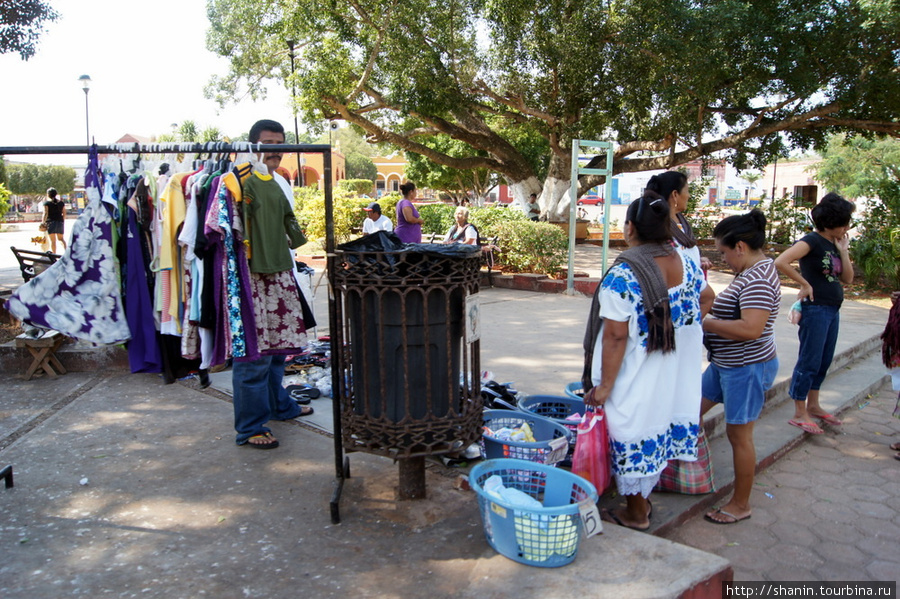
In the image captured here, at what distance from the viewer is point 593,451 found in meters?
3.05

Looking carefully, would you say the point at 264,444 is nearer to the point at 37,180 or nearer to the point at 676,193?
the point at 676,193

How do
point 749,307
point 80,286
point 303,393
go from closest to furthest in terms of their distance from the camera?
point 749,307, point 80,286, point 303,393

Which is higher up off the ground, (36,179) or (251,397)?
(36,179)

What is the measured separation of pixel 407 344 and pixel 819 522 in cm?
249

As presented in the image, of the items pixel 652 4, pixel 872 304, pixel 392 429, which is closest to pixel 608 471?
pixel 392 429

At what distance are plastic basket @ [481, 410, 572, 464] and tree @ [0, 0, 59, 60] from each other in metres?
8.37

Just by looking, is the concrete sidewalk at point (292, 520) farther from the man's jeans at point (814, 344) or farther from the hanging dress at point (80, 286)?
the hanging dress at point (80, 286)

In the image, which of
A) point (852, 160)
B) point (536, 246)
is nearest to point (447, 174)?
point (536, 246)

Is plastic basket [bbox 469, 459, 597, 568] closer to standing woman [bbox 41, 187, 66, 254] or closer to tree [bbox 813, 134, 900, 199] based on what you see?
standing woman [bbox 41, 187, 66, 254]

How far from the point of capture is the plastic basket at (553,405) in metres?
4.10

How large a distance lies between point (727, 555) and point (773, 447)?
1451 millimetres

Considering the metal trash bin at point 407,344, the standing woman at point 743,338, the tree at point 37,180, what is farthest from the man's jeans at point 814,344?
the tree at point 37,180

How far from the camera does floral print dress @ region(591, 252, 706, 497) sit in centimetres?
289

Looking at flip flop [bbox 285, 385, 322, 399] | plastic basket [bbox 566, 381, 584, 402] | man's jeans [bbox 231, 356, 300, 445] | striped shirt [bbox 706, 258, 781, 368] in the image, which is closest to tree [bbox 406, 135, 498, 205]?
flip flop [bbox 285, 385, 322, 399]
